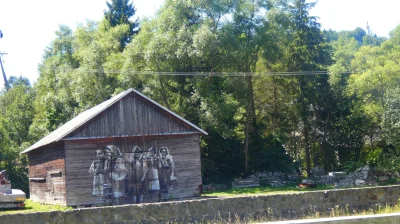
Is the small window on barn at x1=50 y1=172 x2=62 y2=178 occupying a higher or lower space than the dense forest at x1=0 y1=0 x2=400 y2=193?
lower

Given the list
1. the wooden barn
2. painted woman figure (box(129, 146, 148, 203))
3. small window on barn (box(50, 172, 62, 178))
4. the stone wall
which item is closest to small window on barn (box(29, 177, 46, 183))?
the wooden barn

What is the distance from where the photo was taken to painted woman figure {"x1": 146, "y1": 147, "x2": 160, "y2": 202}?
100 feet

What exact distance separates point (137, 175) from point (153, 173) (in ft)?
2.98

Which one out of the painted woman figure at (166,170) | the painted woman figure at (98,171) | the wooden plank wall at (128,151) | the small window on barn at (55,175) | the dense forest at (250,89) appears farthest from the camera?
the dense forest at (250,89)

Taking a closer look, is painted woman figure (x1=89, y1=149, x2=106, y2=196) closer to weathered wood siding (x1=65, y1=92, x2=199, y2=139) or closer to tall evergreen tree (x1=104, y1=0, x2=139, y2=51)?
weathered wood siding (x1=65, y1=92, x2=199, y2=139)

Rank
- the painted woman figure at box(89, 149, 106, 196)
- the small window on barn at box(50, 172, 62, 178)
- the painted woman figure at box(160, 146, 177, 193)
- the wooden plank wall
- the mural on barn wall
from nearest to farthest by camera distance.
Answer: the wooden plank wall → the painted woman figure at box(89, 149, 106, 196) → the mural on barn wall → the small window on barn at box(50, 172, 62, 178) → the painted woman figure at box(160, 146, 177, 193)

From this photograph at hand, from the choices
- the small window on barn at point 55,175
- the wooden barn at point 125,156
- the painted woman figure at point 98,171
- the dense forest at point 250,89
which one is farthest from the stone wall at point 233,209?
the dense forest at point 250,89

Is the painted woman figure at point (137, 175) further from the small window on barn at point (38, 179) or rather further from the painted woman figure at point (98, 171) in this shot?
the small window on barn at point (38, 179)

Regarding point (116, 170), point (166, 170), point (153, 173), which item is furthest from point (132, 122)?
point (166, 170)

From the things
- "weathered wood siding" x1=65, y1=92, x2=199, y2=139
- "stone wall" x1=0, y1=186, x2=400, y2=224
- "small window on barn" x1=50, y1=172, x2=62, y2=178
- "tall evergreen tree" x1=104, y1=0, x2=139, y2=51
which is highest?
"tall evergreen tree" x1=104, y1=0, x2=139, y2=51

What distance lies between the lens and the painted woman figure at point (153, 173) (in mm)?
30562

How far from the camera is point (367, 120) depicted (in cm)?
4362

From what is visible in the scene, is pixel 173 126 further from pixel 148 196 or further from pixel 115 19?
pixel 115 19

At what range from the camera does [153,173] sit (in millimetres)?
30859
